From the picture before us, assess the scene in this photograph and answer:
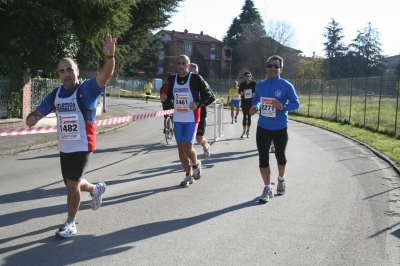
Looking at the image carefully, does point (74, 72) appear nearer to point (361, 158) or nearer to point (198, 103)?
point (198, 103)

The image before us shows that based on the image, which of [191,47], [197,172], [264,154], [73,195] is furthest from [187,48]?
[73,195]

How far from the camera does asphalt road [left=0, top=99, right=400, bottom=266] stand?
16.0 feet

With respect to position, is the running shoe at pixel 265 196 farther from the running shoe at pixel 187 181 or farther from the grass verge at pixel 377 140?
the grass verge at pixel 377 140

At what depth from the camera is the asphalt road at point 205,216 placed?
487 centimetres

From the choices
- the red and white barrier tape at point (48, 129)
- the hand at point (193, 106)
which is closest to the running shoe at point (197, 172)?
Result: the hand at point (193, 106)

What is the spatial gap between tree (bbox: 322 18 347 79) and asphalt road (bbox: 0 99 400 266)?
79.2 m

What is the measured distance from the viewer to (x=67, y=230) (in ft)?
17.3

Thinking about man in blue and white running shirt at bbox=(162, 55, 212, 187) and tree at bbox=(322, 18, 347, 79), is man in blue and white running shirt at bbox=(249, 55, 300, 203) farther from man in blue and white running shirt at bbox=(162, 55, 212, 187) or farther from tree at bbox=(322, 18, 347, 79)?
tree at bbox=(322, 18, 347, 79)

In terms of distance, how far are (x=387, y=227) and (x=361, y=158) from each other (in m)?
6.78

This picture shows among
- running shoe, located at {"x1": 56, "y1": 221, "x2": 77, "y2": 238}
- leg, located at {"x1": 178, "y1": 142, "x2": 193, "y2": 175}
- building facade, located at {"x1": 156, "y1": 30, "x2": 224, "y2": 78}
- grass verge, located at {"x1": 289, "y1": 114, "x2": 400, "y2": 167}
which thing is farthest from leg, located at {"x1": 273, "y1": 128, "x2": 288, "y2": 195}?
building facade, located at {"x1": 156, "y1": 30, "x2": 224, "y2": 78}

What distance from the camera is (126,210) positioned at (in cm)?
653

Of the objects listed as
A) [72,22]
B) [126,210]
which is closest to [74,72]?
[126,210]

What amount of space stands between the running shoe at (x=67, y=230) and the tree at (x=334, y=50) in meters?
85.5

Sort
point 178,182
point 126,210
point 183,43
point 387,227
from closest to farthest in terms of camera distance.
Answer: point 387,227 < point 126,210 < point 178,182 < point 183,43
